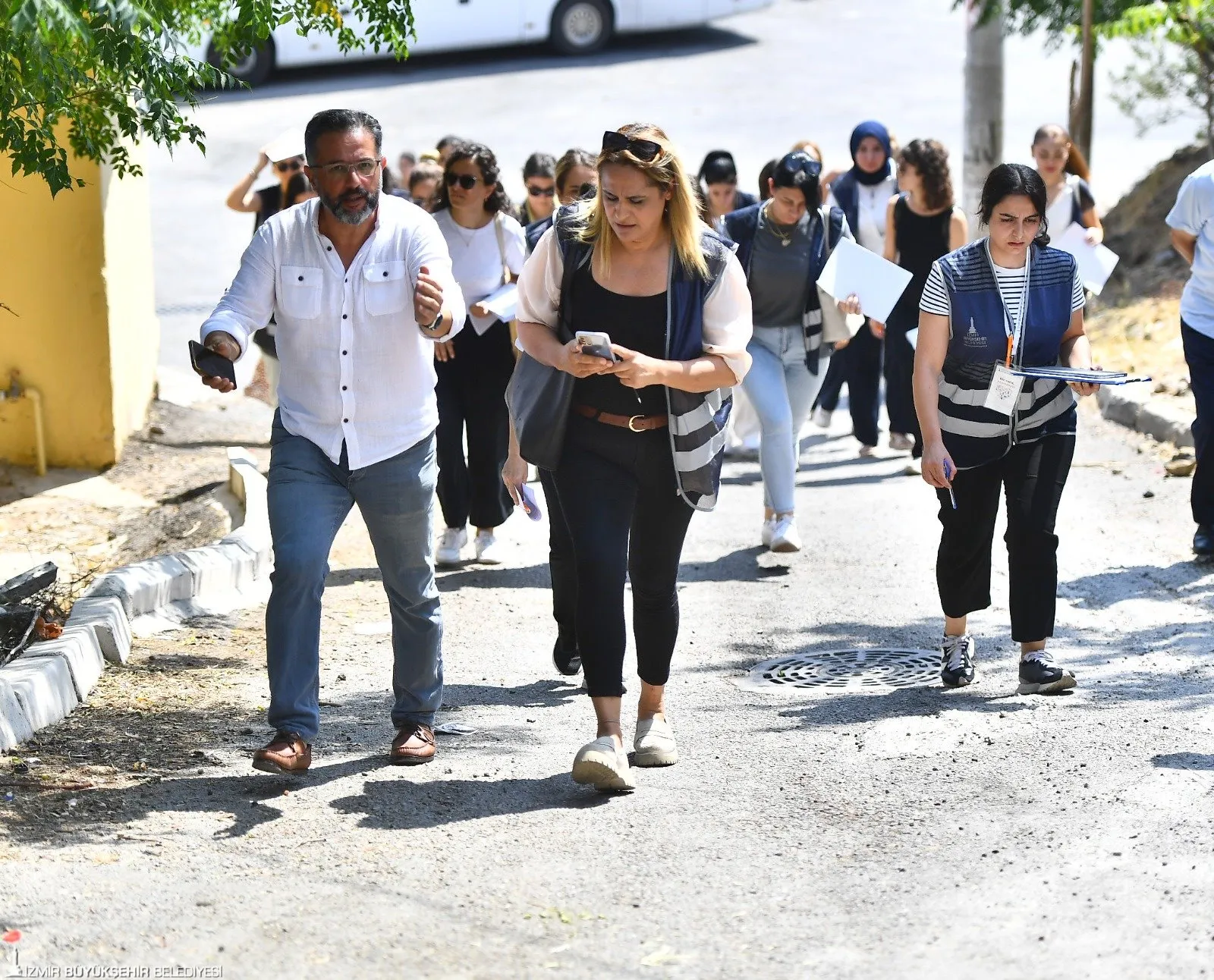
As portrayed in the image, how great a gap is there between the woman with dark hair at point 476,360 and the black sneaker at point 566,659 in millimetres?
1706

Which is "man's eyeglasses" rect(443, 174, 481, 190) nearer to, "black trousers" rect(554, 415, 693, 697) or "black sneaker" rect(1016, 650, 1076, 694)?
"black trousers" rect(554, 415, 693, 697)

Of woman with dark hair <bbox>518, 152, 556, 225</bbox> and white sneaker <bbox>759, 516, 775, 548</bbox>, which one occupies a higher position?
woman with dark hair <bbox>518, 152, 556, 225</bbox>

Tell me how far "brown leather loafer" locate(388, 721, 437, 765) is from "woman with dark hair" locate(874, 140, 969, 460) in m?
4.60

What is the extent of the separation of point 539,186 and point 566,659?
3.66m

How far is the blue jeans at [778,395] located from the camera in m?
8.52

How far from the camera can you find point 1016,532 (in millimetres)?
6148

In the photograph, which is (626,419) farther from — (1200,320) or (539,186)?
(539,186)

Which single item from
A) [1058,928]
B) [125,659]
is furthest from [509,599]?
[1058,928]

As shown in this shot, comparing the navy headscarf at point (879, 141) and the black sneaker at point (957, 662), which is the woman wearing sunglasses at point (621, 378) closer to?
the black sneaker at point (957, 662)

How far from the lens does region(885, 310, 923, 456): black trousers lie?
1058 cm

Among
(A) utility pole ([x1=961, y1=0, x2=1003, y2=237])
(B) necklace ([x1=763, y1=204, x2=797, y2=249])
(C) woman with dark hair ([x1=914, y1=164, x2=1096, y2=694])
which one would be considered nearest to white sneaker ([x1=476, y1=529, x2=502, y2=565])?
(B) necklace ([x1=763, y1=204, x2=797, y2=249])

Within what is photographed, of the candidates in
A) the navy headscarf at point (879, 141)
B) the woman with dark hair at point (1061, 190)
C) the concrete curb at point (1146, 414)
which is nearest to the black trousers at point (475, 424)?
the navy headscarf at point (879, 141)

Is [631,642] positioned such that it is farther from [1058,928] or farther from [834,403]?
[834,403]

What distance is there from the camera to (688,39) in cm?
2853
